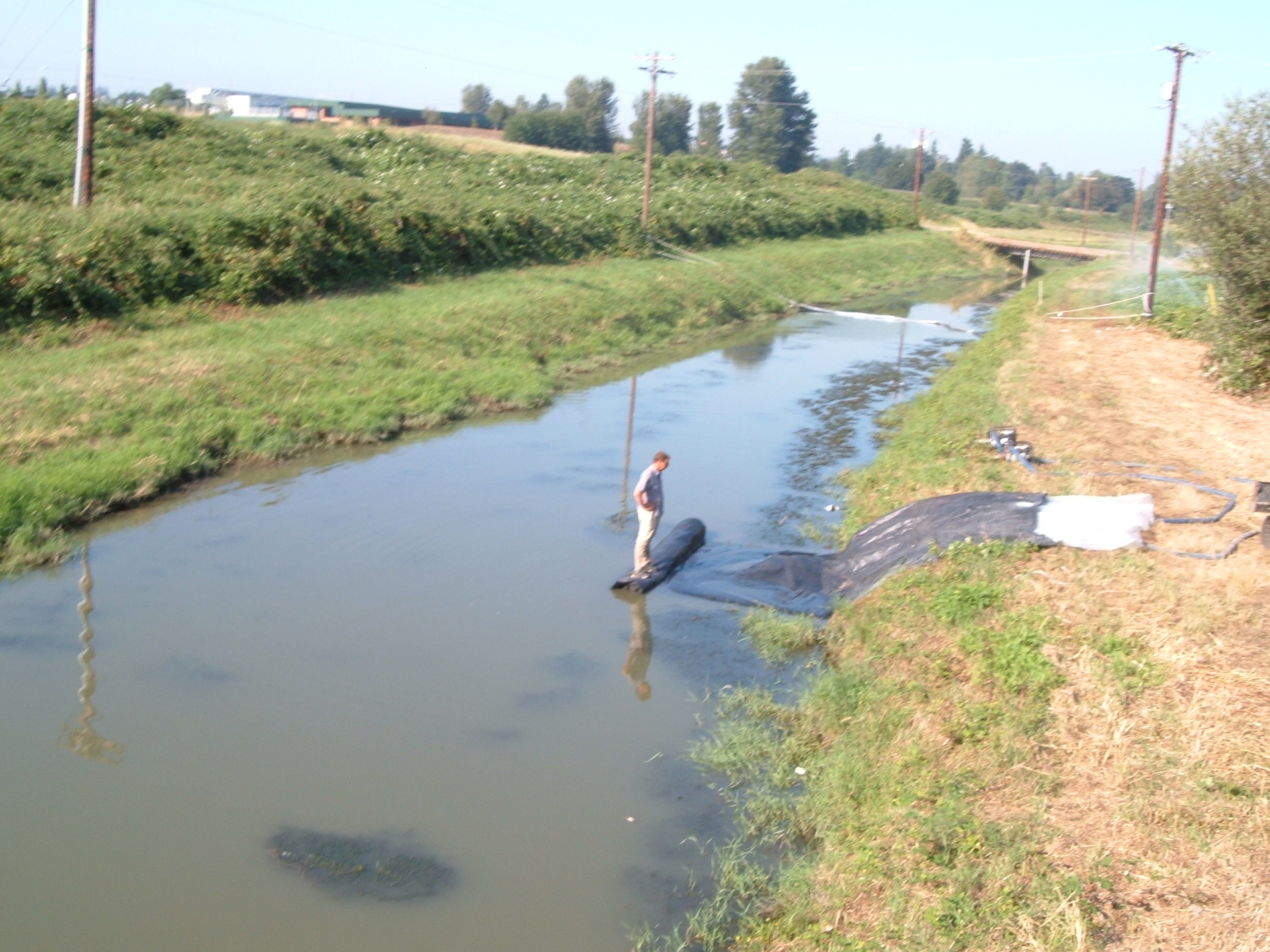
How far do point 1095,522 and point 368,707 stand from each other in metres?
6.68

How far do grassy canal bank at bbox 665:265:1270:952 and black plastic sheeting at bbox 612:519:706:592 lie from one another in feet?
4.26

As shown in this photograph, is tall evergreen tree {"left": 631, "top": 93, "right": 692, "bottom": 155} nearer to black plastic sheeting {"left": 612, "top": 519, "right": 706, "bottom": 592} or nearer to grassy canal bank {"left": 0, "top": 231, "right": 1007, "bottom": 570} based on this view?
grassy canal bank {"left": 0, "top": 231, "right": 1007, "bottom": 570}

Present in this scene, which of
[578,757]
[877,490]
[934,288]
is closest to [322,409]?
[877,490]

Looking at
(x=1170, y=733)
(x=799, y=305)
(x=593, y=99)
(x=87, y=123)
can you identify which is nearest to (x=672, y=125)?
(x=593, y=99)

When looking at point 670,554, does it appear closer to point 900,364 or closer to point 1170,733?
point 1170,733

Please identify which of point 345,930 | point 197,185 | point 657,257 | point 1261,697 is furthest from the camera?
point 657,257

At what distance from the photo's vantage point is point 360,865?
7.08 meters

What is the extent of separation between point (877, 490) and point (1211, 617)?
5824 mm

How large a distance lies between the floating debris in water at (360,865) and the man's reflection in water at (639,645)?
9.49 ft

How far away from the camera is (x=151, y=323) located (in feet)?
64.4

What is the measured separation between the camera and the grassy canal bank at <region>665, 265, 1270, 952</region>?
242 inches

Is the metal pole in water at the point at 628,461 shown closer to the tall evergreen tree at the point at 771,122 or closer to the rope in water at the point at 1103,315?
the rope in water at the point at 1103,315

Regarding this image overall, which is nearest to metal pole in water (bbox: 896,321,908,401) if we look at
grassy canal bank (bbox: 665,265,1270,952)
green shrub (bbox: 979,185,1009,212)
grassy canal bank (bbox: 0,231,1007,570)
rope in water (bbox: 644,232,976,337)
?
rope in water (bbox: 644,232,976,337)

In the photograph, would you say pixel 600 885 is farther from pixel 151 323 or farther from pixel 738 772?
pixel 151 323
